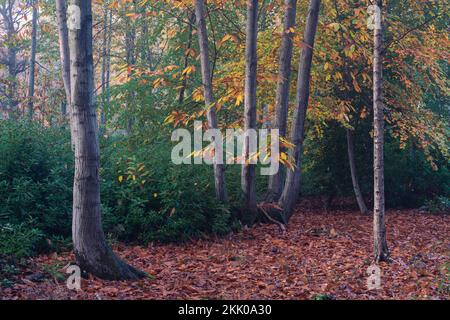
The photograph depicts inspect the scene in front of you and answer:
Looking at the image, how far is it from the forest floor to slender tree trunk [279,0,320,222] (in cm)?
80

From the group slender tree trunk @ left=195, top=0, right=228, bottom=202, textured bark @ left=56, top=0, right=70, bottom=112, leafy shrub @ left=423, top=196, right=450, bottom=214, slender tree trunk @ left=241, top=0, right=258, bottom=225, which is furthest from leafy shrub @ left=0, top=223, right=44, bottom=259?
leafy shrub @ left=423, top=196, right=450, bottom=214

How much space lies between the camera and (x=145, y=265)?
24.6 feet

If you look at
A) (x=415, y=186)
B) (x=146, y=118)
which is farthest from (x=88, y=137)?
(x=415, y=186)

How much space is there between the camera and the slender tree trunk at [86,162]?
5.78m

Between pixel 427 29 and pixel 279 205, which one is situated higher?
pixel 427 29

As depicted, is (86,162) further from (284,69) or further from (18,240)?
(284,69)

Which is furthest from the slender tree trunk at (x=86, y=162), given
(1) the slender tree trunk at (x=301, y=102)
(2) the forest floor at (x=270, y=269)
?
(1) the slender tree trunk at (x=301, y=102)

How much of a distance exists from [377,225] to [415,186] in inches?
363

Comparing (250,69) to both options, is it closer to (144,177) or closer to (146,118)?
(144,177)

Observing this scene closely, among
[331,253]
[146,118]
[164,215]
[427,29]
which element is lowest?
[331,253]

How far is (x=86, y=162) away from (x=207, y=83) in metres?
4.74

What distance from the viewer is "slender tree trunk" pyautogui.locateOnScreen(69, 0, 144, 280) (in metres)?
5.78

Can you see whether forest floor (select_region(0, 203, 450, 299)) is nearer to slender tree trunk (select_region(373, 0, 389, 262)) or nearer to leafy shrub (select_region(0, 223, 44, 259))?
leafy shrub (select_region(0, 223, 44, 259))

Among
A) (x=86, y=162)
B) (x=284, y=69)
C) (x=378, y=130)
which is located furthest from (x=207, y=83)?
(x=86, y=162)
